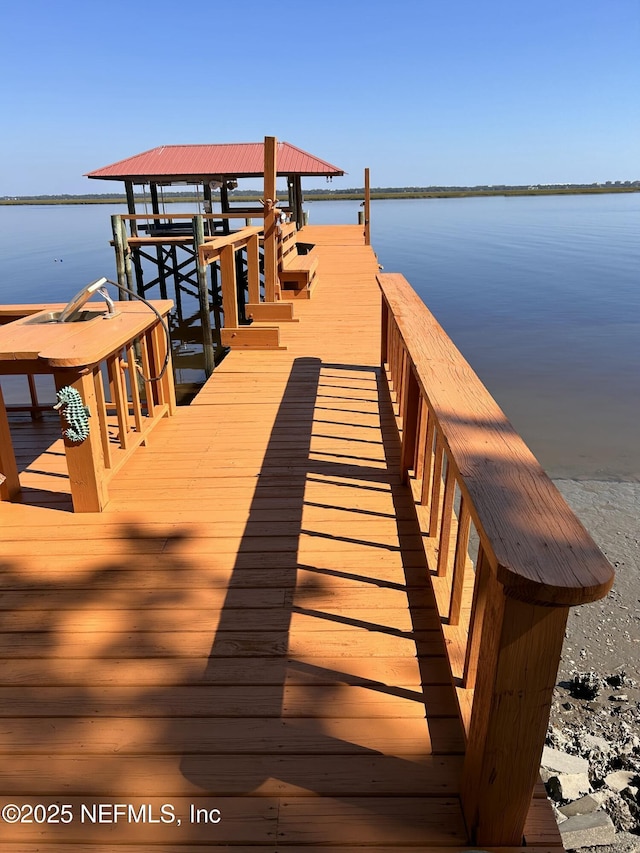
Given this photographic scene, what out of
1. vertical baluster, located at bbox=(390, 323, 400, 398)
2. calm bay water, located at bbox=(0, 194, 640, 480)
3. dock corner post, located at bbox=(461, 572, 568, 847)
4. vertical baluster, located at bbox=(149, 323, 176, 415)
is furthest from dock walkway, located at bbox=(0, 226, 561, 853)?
calm bay water, located at bbox=(0, 194, 640, 480)

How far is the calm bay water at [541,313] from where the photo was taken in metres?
8.66

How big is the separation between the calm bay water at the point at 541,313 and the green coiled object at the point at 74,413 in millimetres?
5815

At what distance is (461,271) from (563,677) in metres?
24.9

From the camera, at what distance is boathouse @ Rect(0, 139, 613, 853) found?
1.25 m

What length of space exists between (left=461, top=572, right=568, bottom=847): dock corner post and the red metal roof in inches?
741

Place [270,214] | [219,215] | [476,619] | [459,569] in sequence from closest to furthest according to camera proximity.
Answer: [476,619] → [459,569] → [270,214] → [219,215]

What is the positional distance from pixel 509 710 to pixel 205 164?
67.3 ft

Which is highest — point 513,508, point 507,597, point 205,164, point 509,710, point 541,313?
point 205,164

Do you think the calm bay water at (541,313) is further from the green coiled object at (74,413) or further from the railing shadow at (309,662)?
the green coiled object at (74,413)

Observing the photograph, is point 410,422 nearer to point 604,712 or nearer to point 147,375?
point 147,375

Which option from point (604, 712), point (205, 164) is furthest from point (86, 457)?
point (205, 164)

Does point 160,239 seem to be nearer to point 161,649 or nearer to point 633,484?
point 633,484

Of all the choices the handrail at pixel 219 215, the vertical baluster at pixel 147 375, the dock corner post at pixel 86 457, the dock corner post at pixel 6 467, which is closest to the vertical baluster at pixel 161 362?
the vertical baluster at pixel 147 375

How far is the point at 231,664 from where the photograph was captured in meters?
1.91
